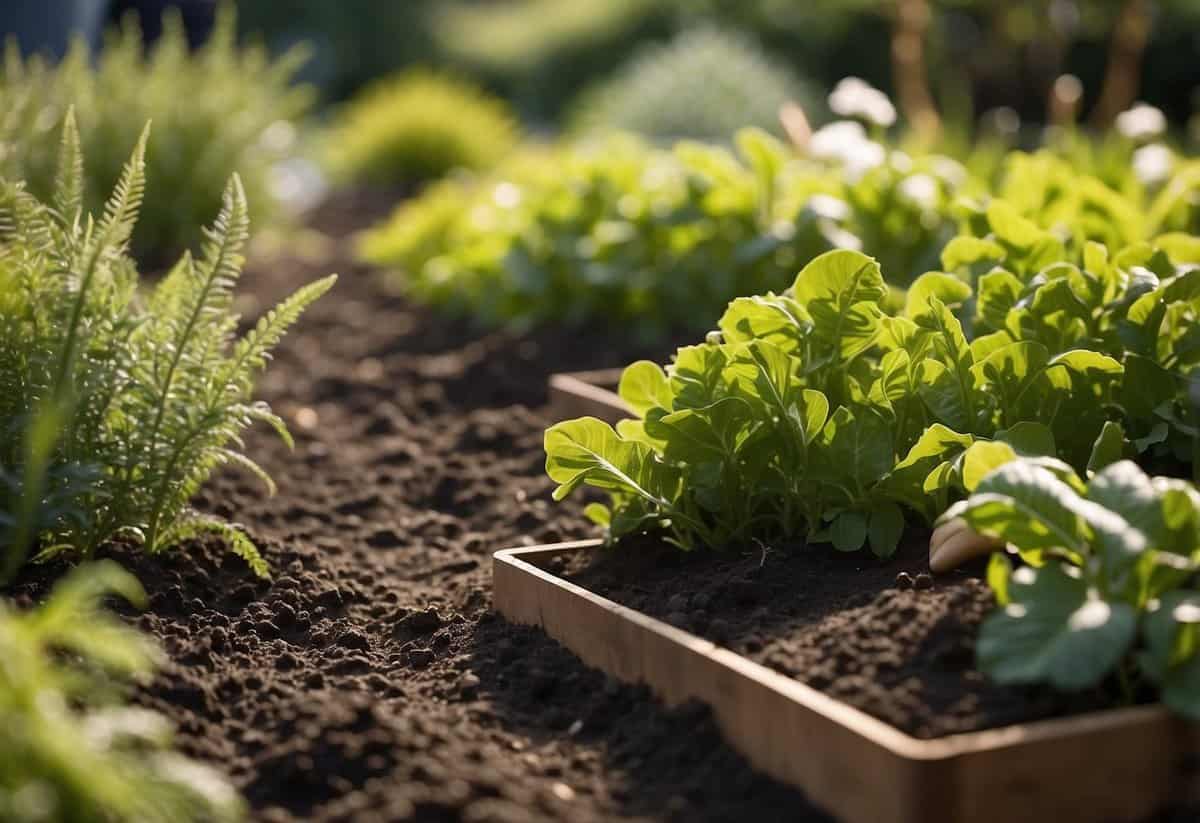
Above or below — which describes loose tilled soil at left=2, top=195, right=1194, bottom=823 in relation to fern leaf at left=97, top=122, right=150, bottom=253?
below

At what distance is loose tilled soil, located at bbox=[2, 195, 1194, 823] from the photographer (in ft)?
6.82

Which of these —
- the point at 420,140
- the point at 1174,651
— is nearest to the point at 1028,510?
the point at 1174,651

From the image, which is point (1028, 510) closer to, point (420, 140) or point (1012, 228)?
point (1012, 228)

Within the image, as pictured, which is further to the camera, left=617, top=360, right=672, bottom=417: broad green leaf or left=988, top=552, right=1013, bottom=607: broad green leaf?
left=617, top=360, right=672, bottom=417: broad green leaf

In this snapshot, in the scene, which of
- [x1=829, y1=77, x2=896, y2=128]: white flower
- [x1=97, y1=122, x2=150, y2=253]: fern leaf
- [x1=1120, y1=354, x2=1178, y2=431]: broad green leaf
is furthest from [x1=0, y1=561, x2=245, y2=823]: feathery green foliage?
[x1=829, y1=77, x2=896, y2=128]: white flower

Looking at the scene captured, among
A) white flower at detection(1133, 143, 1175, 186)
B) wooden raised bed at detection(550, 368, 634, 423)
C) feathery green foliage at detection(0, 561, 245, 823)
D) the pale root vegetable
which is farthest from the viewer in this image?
white flower at detection(1133, 143, 1175, 186)

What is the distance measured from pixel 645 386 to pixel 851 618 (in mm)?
700

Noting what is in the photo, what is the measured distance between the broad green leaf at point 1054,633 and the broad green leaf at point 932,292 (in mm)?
807

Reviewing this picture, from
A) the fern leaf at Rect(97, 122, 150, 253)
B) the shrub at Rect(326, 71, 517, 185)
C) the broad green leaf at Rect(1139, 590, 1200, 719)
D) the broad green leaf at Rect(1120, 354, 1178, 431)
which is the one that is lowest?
the broad green leaf at Rect(1139, 590, 1200, 719)

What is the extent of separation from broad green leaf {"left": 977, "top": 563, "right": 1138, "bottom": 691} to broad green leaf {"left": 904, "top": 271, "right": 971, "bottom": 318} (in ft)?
2.65

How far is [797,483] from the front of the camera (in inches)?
106

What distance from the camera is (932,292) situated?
2.80 meters

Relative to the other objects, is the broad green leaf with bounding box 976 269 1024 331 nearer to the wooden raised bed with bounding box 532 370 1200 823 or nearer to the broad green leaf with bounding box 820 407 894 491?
the broad green leaf with bounding box 820 407 894 491

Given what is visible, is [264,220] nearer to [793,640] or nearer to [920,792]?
[793,640]
